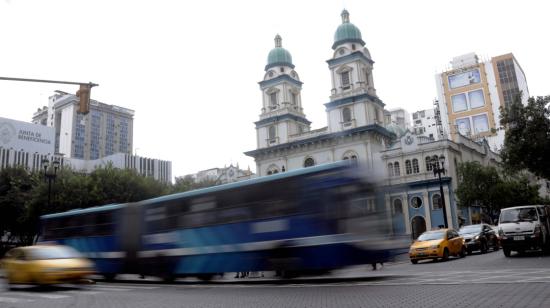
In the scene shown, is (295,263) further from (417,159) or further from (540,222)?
(417,159)

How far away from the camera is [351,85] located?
178ft

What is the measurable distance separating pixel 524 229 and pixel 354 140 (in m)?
35.2

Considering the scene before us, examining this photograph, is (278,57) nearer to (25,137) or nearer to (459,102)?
(25,137)

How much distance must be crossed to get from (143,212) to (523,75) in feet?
331

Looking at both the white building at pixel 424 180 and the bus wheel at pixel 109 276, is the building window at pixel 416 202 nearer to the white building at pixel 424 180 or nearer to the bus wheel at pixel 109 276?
the white building at pixel 424 180

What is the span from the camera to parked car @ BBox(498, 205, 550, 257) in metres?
16.8

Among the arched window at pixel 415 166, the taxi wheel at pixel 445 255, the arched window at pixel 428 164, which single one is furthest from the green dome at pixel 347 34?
the taxi wheel at pixel 445 255

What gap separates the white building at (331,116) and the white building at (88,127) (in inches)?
3003

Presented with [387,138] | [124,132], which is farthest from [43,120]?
[387,138]

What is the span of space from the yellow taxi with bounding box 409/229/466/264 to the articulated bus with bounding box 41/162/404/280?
7322 millimetres

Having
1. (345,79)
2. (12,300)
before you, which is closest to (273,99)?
(345,79)

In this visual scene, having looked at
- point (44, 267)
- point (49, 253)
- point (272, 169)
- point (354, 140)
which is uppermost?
point (354, 140)

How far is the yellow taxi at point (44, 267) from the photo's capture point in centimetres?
1329

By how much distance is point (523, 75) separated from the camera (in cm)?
9756
